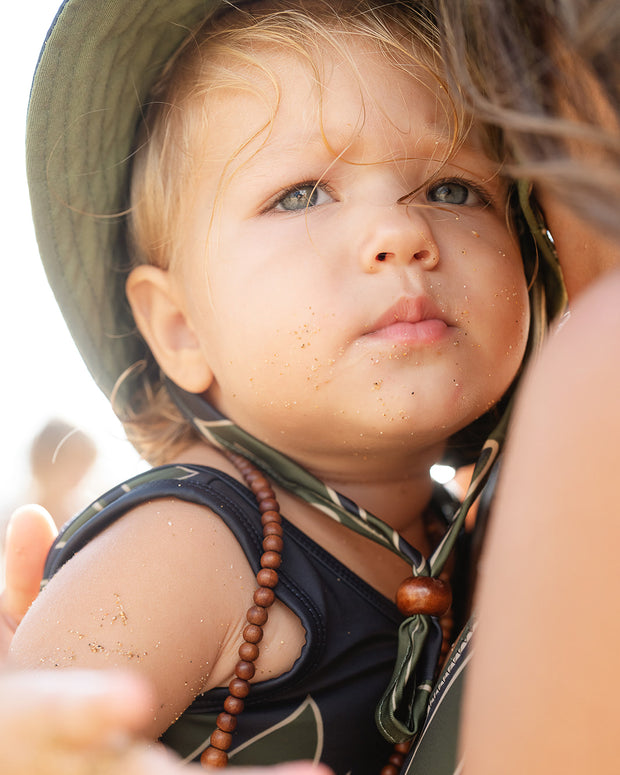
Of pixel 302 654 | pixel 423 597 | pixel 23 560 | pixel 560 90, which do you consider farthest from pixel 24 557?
pixel 560 90

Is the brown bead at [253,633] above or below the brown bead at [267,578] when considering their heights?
below

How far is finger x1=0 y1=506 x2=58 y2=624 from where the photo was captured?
4.23ft

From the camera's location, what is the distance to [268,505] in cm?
107

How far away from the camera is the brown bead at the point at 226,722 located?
938mm

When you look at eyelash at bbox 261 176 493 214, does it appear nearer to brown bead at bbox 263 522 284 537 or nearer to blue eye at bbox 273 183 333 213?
blue eye at bbox 273 183 333 213

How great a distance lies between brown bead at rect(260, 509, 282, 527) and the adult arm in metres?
0.51

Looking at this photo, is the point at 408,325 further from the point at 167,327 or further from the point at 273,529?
the point at 167,327

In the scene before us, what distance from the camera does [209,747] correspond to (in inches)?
→ 37.4

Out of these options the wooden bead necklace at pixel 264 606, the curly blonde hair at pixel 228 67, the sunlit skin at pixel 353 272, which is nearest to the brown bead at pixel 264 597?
the wooden bead necklace at pixel 264 606

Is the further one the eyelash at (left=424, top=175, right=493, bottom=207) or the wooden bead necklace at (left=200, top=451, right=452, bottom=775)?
the eyelash at (left=424, top=175, right=493, bottom=207)

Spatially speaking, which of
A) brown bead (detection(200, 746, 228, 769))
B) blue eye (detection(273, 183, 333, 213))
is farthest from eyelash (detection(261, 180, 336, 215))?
brown bead (detection(200, 746, 228, 769))

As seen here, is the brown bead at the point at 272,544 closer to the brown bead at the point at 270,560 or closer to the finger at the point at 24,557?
the brown bead at the point at 270,560

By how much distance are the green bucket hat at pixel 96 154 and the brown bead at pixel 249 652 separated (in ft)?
2.17

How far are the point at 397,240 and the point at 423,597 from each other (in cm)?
46
